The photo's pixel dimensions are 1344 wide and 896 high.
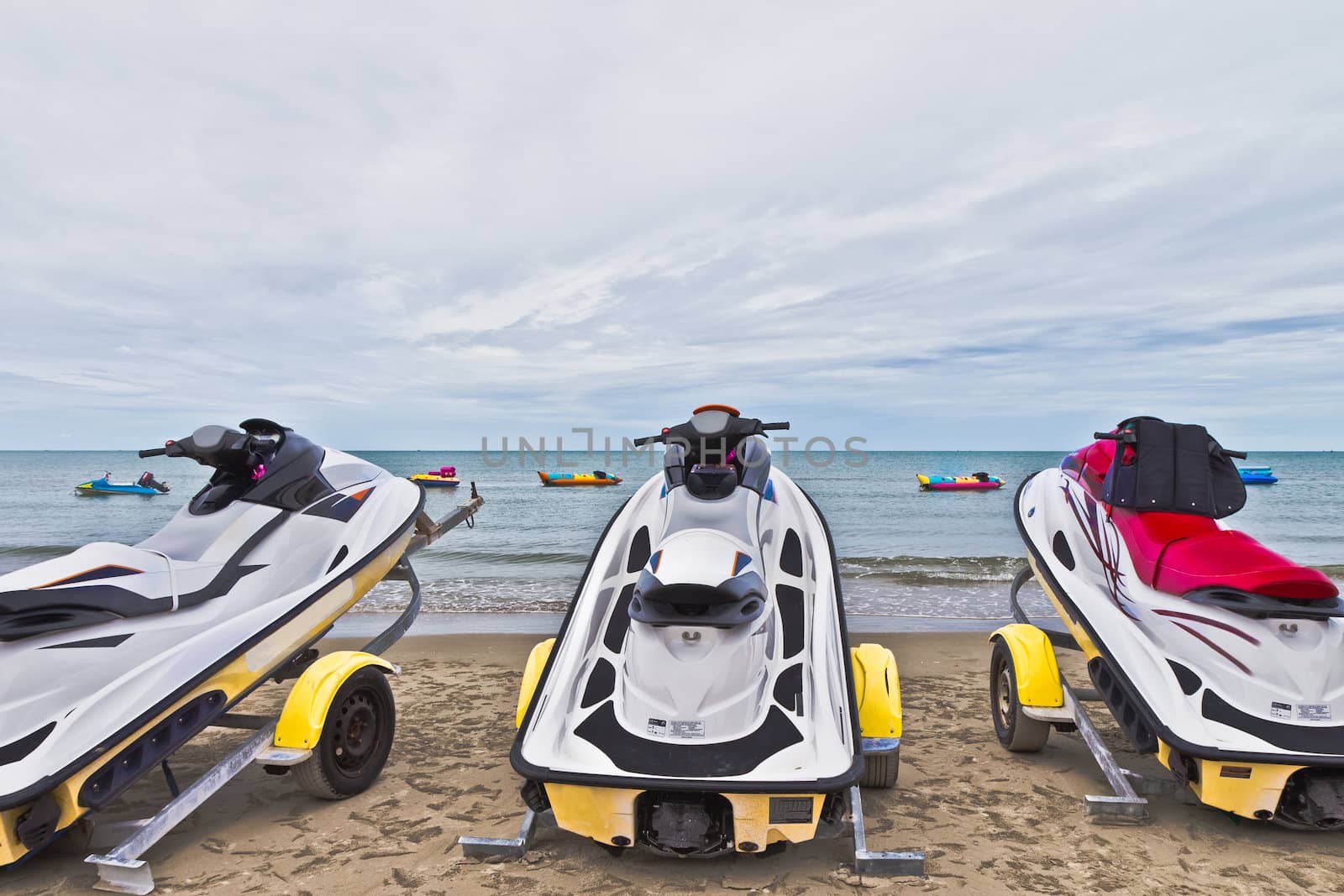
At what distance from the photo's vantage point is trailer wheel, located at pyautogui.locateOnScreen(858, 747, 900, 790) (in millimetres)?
4278

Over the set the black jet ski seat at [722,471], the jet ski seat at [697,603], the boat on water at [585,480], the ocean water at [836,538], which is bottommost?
Result: the ocean water at [836,538]

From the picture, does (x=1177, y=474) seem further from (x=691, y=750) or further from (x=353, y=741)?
(x=353, y=741)

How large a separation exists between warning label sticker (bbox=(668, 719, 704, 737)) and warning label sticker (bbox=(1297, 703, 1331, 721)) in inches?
105

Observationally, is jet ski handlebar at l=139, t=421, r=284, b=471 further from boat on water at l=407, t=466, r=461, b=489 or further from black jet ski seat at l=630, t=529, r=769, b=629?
boat on water at l=407, t=466, r=461, b=489

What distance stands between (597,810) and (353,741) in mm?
2003

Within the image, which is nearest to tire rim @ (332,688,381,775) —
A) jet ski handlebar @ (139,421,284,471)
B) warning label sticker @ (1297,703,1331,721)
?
jet ski handlebar @ (139,421,284,471)

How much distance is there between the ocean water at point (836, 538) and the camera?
1341 centimetres

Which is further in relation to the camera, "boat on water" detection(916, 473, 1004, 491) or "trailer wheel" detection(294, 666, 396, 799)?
"boat on water" detection(916, 473, 1004, 491)

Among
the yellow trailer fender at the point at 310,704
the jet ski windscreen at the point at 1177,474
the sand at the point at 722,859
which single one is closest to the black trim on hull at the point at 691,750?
the sand at the point at 722,859

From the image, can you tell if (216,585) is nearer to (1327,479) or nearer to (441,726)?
(441,726)

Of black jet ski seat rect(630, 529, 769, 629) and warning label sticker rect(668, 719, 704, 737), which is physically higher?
black jet ski seat rect(630, 529, 769, 629)

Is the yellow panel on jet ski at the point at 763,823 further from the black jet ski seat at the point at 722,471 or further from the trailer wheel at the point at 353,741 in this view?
the trailer wheel at the point at 353,741

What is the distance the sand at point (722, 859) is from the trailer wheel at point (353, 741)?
0.39 feet

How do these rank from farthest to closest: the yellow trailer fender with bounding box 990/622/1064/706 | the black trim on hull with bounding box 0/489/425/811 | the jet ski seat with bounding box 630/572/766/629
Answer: the yellow trailer fender with bounding box 990/622/1064/706 → the jet ski seat with bounding box 630/572/766/629 → the black trim on hull with bounding box 0/489/425/811
